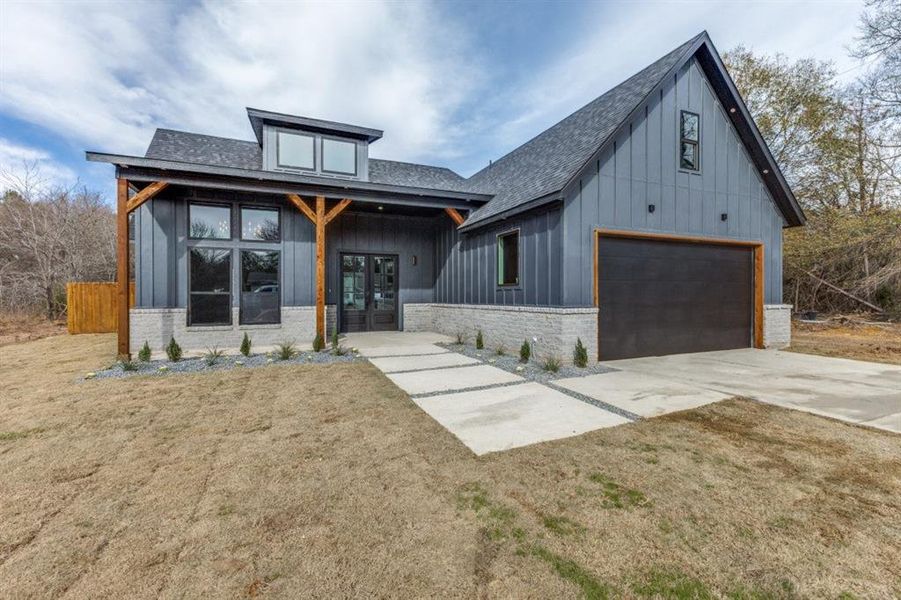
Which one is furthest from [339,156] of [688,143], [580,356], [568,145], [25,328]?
[25,328]

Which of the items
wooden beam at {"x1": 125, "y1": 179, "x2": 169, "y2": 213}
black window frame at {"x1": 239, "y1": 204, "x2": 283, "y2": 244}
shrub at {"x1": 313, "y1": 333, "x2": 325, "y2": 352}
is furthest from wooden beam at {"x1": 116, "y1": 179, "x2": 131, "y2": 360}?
shrub at {"x1": 313, "y1": 333, "x2": 325, "y2": 352}

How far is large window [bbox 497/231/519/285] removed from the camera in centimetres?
805

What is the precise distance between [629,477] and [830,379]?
529 cm

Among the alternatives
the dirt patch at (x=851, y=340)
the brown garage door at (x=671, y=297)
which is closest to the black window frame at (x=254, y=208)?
the brown garage door at (x=671, y=297)

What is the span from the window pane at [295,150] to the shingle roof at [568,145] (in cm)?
Result: 464

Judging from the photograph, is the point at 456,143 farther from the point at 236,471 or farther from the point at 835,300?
the point at 236,471

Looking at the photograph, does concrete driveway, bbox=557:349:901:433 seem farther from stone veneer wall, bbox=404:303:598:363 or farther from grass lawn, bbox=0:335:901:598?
stone veneer wall, bbox=404:303:598:363

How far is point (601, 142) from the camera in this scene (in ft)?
22.2

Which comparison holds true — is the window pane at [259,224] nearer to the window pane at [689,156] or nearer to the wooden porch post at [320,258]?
the wooden porch post at [320,258]

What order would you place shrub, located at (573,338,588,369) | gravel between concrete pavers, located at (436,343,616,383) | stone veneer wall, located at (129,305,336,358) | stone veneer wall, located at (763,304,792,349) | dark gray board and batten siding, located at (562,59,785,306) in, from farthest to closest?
1. stone veneer wall, located at (763,304,792,349)
2. stone veneer wall, located at (129,305,336,358)
3. dark gray board and batten siding, located at (562,59,785,306)
4. shrub, located at (573,338,588,369)
5. gravel between concrete pavers, located at (436,343,616,383)

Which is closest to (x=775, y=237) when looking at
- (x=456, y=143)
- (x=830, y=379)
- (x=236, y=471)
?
(x=830, y=379)

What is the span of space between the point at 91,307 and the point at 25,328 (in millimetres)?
2467

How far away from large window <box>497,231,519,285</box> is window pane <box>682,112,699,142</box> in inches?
158

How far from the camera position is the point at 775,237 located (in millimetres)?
8859
